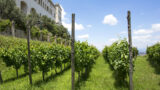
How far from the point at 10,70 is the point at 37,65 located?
426cm

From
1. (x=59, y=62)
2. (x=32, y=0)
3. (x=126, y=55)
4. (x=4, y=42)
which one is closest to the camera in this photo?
(x=126, y=55)

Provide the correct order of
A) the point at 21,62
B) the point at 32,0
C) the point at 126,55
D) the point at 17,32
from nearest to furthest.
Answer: the point at 126,55 → the point at 21,62 → the point at 17,32 → the point at 32,0

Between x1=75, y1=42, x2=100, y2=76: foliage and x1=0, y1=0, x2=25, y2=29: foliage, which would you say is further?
x1=0, y1=0, x2=25, y2=29: foliage

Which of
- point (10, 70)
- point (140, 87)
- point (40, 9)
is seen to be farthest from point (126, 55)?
point (40, 9)

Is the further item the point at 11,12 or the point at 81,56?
the point at 11,12

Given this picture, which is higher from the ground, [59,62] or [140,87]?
[59,62]

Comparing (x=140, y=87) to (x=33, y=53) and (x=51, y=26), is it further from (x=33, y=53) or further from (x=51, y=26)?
(x=51, y=26)

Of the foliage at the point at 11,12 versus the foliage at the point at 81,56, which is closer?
the foliage at the point at 81,56

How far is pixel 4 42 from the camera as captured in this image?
12.5m

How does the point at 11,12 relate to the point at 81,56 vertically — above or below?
above

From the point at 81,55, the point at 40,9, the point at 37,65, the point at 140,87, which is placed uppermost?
the point at 40,9

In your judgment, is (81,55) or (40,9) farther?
(40,9)

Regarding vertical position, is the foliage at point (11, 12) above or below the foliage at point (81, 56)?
above

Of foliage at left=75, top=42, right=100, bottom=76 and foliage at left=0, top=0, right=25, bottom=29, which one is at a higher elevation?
foliage at left=0, top=0, right=25, bottom=29
